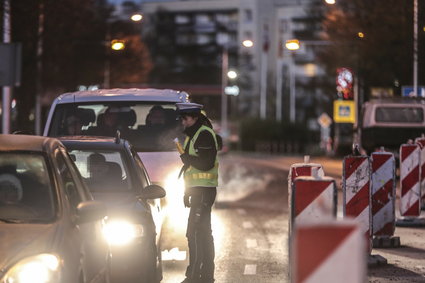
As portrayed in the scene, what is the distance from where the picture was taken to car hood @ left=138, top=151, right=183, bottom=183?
1500 cm

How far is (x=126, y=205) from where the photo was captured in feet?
37.4

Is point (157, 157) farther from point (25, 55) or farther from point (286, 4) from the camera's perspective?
point (286, 4)

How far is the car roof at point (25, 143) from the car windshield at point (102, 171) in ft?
9.92

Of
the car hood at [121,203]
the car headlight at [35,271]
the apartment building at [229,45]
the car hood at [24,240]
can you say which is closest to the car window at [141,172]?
the car hood at [121,203]

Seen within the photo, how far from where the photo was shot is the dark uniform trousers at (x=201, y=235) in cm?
1291

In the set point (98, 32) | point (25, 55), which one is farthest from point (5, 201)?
point (98, 32)

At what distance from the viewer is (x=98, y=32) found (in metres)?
58.7

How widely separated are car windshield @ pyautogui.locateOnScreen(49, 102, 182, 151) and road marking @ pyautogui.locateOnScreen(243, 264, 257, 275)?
6.82 feet

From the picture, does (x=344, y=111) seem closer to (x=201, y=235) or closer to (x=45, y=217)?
(x=201, y=235)

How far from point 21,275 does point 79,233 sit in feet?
3.60

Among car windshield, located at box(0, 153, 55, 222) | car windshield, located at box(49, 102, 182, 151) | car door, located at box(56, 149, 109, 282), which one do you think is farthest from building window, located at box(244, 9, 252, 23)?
car windshield, located at box(0, 153, 55, 222)

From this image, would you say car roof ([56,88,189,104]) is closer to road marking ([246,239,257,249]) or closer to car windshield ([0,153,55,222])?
road marking ([246,239,257,249])

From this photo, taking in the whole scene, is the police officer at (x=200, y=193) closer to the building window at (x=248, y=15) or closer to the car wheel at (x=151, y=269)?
the car wheel at (x=151, y=269)

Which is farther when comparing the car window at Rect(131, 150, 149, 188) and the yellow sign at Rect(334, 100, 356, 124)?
the yellow sign at Rect(334, 100, 356, 124)
